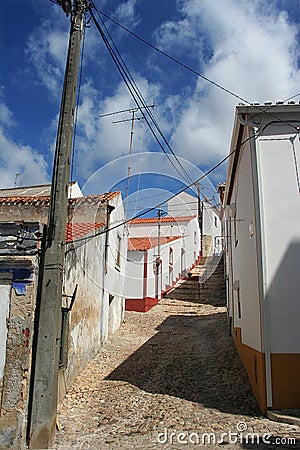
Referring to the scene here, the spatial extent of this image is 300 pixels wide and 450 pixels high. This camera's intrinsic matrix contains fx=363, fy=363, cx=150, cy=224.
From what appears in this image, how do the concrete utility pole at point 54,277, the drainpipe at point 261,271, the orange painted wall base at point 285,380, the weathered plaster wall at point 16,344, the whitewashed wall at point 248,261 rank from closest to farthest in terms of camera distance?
the weathered plaster wall at point 16,344
the concrete utility pole at point 54,277
the orange painted wall base at point 285,380
the drainpipe at point 261,271
the whitewashed wall at point 248,261

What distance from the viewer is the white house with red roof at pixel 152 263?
16297 millimetres

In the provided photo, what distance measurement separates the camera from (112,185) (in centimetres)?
1223

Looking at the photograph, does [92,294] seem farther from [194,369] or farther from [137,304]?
[137,304]

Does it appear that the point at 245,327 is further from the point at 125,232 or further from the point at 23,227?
the point at 125,232

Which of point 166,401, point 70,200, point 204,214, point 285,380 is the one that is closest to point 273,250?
point 285,380

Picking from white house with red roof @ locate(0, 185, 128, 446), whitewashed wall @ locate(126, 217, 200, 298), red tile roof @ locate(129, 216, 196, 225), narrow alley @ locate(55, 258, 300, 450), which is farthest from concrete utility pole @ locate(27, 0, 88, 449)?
red tile roof @ locate(129, 216, 196, 225)

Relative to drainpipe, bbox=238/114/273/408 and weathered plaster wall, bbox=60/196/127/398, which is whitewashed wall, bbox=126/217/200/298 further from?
drainpipe, bbox=238/114/273/408

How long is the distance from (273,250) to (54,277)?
383 centimetres

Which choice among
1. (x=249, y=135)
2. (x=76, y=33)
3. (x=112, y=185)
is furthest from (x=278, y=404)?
(x=112, y=185)

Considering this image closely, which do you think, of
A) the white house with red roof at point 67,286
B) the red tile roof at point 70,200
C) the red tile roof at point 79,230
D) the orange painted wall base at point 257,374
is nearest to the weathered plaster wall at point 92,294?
the white house with red roof at point 67,286

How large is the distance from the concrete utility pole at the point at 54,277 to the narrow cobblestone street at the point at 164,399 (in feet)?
1.67

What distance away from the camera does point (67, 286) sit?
304 inches

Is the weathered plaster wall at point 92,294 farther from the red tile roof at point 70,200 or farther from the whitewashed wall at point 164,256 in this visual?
the whitewashed wall at point 164,256

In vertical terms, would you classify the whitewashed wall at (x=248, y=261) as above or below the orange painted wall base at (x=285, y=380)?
above
